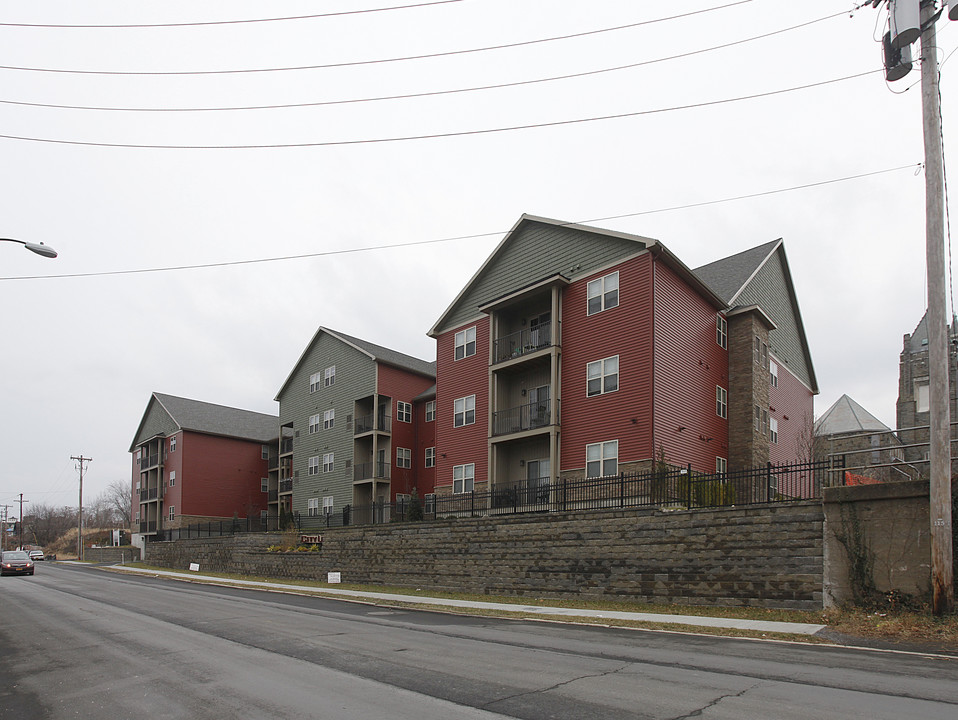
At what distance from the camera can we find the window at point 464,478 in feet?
109

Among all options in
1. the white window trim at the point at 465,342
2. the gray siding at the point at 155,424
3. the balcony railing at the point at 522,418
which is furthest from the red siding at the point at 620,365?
the gray siding at the point at 155,424

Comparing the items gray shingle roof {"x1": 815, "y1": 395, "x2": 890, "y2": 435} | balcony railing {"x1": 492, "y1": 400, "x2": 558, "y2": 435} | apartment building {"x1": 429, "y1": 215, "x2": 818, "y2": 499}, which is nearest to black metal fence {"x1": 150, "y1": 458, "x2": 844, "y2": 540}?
apartment building {"x1": 429, "y1": 215, "x2": 818, "y2": 499}

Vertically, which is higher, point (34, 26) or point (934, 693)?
point (34, 26)

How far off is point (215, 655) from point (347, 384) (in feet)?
117

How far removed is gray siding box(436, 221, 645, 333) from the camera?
96.0 ft

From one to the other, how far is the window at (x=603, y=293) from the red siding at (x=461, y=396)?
22.0ft

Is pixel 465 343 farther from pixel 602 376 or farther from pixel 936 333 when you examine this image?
pixel 936 333

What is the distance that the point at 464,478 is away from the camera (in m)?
33.9

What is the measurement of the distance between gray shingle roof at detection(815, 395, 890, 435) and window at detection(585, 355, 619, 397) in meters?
31.9

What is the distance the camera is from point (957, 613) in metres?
13.4

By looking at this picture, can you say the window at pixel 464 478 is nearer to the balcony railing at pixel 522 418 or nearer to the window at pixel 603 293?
the balcony railing at pixel 522 418

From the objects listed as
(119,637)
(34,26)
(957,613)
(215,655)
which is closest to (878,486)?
(957,613)

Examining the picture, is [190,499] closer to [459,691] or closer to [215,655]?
[215,655]

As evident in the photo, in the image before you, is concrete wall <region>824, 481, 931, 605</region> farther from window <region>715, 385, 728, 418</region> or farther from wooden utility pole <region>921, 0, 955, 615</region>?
window <region>715, 385, 728, 418</region>
